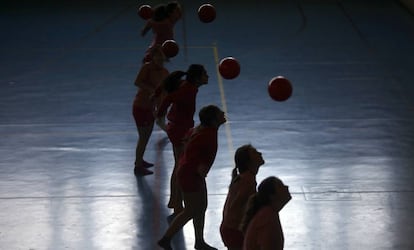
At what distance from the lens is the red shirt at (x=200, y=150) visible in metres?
8.24

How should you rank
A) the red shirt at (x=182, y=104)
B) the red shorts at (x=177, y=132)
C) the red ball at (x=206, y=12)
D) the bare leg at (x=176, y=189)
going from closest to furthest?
the red shirt at (x=182, y=104) → the red shorts at (x=177, y=132) → the bare leg at (x=176, y=189) → the red ball at (x=206, y=12)

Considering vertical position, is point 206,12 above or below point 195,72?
below

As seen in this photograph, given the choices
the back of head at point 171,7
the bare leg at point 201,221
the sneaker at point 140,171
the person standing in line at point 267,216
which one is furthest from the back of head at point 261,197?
the back of head at point 171,7

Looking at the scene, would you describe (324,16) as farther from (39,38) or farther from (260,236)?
(260,236)

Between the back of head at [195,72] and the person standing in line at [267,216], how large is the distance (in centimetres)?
294

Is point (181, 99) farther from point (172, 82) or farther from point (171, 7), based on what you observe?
point (171, 7)

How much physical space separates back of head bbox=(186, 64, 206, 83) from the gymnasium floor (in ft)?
6.23

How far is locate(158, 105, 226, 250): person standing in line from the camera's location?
823 centimetres

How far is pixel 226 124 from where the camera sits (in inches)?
533

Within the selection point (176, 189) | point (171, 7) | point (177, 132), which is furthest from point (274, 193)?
point (171, 7)

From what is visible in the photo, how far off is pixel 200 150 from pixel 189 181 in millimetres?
A: 437

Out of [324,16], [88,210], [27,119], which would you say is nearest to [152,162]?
[88,210]

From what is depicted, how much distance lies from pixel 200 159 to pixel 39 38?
11.2m

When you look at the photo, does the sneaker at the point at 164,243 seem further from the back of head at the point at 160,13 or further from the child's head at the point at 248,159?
the back of head at the point at 160,13
